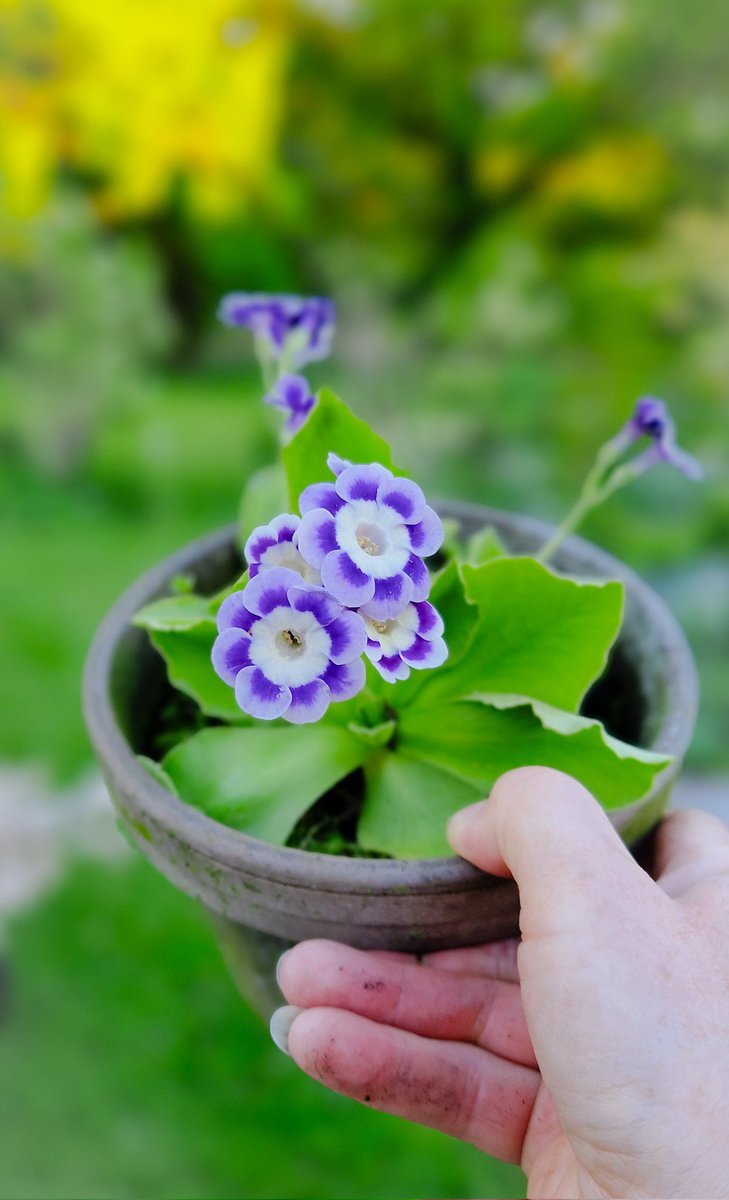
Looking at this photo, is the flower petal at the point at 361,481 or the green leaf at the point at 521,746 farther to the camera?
the green leaf at the point at 521,746

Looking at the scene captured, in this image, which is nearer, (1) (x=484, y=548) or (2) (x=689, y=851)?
(2) (x=689, y=851)

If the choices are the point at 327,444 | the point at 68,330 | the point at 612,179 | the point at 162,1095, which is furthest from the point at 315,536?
the point at 612,179

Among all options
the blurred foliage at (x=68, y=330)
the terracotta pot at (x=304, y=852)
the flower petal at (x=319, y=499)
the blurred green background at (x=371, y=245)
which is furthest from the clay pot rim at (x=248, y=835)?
the blurred foliage at (x=68, y=330)

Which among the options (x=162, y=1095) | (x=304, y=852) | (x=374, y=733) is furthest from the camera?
(x=162, y=1095)

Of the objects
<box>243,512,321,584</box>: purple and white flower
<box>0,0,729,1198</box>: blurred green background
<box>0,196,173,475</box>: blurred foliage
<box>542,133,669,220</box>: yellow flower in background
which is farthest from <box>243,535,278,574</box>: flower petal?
<box>542,133,669,220</box>: yellow flower in background

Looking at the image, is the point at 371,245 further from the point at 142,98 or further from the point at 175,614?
the point at 175,614

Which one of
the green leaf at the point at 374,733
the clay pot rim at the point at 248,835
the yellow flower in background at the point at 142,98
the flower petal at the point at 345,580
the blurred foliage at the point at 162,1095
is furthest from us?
the yellow flower in background at the point at 142,98

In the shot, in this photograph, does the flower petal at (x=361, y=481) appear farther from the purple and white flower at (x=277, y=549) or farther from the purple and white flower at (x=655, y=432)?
the purple and white flower at (x=655, y=432)
